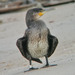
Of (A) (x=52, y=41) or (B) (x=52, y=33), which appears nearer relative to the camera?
(A) (x=52, y=41)

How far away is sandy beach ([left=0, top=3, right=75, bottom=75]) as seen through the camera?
729 centimetres

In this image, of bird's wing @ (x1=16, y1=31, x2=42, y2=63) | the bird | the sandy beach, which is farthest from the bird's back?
the sandy beach

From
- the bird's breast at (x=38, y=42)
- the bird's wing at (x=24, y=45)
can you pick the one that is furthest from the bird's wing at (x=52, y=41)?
the bird's wing at (x=24, y=45)

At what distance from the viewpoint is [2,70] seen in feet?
28.6

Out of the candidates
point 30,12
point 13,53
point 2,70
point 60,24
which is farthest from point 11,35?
point 30,12

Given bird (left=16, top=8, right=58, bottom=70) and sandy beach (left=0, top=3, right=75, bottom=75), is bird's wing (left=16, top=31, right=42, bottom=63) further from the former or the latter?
sandy beach (left=0, top=3, right=75, bottom=75)

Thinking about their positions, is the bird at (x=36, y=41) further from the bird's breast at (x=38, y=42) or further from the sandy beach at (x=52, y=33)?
the sandy beach at (x=52, y=33)

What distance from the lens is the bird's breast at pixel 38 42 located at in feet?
24.3

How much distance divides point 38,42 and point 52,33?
486 cm

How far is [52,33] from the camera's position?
12250mm

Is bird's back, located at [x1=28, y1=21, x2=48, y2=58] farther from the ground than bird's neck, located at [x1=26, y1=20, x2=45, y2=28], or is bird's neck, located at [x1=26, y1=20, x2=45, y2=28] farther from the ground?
bird's neck, located at [x1=26, y1=20, x2=45, y2=28]

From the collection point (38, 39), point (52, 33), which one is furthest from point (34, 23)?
point (52, 33)

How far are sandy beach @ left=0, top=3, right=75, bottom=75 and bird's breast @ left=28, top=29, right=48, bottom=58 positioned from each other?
1.61 feet

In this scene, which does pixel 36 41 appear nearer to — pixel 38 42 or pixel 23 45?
pixel 38 42
